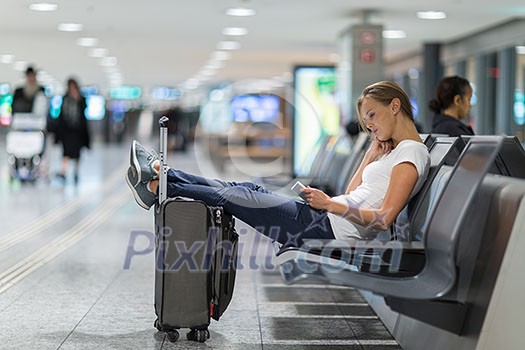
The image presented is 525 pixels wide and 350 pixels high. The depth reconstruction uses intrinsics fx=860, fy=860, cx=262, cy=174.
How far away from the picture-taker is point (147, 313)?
15.6 feet

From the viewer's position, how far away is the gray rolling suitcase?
3.99 metres

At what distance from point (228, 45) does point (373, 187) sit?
1579 cm

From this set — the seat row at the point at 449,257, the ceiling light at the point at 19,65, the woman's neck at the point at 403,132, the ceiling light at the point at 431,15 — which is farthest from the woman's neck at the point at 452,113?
the ceiling light at the point at 19,65

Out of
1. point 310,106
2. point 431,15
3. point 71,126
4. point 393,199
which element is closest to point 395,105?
point 393,199

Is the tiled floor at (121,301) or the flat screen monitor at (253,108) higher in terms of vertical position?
the flat screen monitor at (253,108)

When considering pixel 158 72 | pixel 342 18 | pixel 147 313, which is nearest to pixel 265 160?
pixel 158 72

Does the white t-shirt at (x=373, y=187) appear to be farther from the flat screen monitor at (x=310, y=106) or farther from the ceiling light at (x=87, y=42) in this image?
the ceiling light at (x=87, y=42)

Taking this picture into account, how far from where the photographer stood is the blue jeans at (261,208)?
4168mm

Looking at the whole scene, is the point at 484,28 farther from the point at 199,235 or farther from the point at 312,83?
the point at 199,235

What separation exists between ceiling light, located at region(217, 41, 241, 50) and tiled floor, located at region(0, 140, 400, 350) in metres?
10.5

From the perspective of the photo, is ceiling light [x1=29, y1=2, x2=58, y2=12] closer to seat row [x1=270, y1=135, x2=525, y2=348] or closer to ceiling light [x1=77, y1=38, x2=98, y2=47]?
ceiling light [x1=77, y1=38, x2=98, y2=47]

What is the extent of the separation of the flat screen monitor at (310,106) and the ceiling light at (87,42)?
5084 millimetres

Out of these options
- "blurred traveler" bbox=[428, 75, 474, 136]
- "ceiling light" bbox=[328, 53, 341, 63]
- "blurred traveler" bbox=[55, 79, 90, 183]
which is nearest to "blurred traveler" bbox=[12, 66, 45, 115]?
"blurred traveler" bbox=[55, 79, 90, 183]

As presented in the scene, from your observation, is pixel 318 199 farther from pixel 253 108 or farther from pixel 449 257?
pixel 253 108
